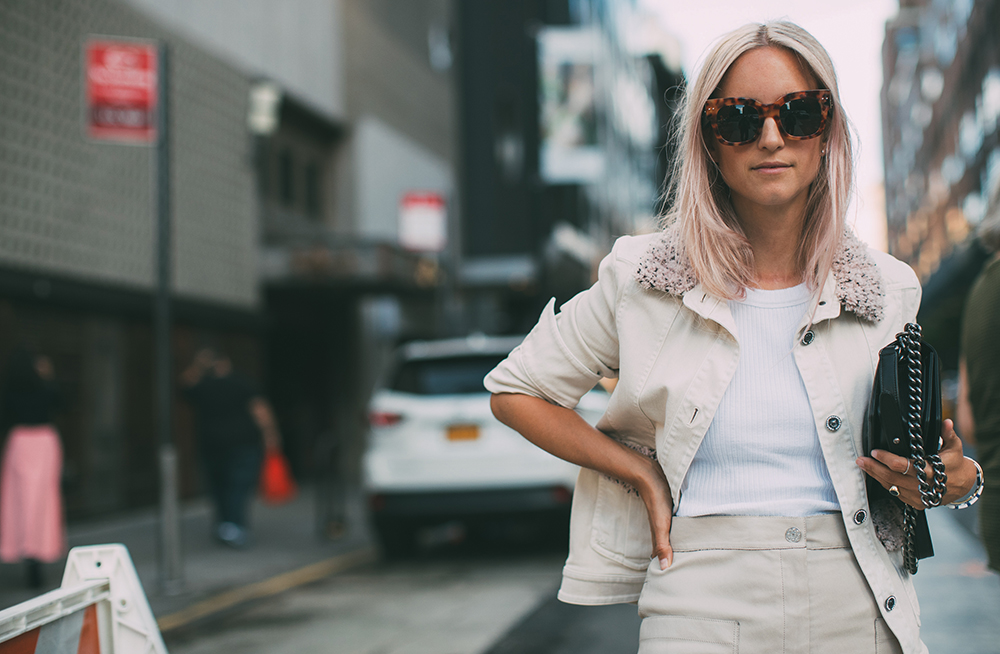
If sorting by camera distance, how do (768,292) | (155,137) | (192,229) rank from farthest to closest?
(192,229), (155,137), (768,292)

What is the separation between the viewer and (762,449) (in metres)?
1.66

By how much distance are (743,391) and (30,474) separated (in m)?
7.08

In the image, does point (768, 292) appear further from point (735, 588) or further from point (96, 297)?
point (96, 297)

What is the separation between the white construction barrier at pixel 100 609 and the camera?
2521 millimetres

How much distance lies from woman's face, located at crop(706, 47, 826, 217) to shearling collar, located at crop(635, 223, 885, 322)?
13 centimetres

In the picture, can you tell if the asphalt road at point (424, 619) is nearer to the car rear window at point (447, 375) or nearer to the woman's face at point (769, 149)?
the car rear window at point (447, 375)

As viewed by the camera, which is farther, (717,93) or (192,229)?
(192,229)

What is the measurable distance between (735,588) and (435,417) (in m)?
7.05

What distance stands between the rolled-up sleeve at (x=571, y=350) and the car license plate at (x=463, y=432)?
265 inches

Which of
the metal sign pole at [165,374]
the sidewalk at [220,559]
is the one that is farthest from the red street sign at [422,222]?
the metal sign pole at [165,374]

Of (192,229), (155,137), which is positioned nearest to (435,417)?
(155,137)

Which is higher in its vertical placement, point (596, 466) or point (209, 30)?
point (209, 30)

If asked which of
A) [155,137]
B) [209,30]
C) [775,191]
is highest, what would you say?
[209,30]

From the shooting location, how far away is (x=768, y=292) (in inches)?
69.5
